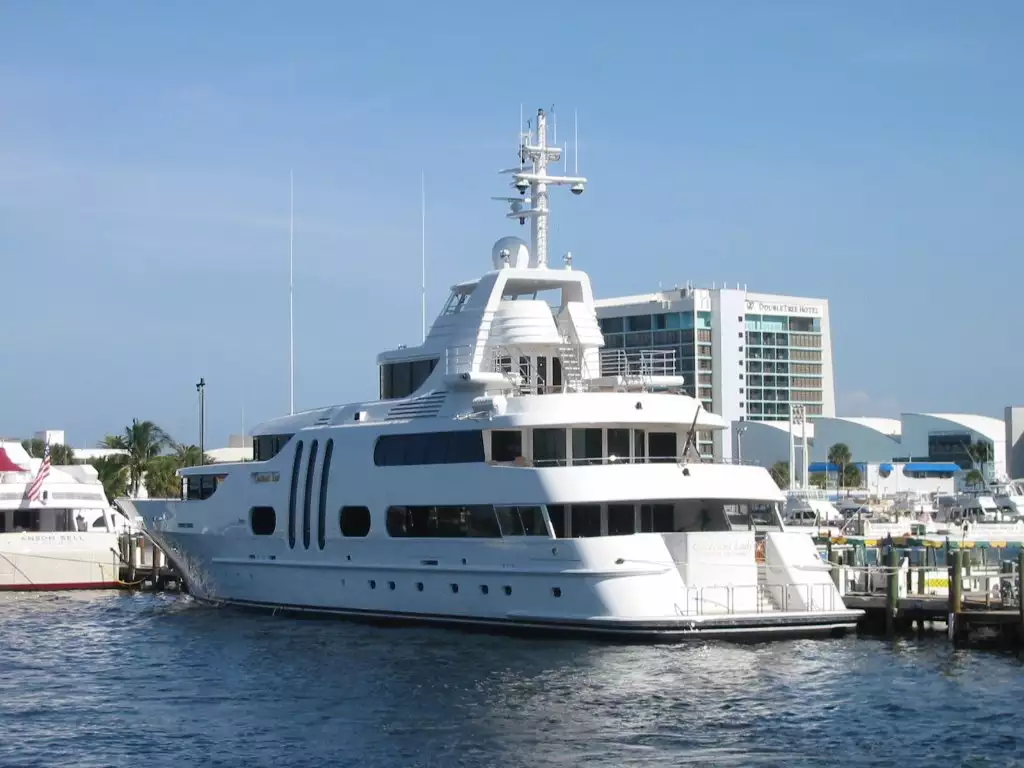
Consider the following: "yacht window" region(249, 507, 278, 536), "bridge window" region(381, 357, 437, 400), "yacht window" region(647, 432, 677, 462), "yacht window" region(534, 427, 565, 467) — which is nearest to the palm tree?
"bridge window" region(381, 357, 437, 400)

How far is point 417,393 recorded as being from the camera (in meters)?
30.6

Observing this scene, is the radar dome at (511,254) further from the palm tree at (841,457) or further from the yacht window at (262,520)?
the palm tree at (841,457)

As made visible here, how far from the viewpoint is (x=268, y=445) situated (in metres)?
33.8

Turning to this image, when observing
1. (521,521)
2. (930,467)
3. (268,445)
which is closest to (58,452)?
(268,445)

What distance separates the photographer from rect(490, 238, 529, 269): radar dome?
3134 centimetres

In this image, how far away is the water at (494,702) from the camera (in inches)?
723

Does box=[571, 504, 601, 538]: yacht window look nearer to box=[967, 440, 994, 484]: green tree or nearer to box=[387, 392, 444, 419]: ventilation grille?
box=[387, 392, 444, 419]: ventilation grille

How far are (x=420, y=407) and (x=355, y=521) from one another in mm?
2742

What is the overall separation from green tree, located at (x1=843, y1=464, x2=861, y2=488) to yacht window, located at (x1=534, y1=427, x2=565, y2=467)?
93643 mm

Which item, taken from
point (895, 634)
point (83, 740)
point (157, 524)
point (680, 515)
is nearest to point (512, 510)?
point (680, 515)

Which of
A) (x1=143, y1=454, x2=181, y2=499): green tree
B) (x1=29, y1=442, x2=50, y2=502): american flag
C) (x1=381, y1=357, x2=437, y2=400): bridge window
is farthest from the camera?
(x1=143, y1=454, x2=181, y2=499): green tree

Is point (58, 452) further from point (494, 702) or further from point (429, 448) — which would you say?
point (494, 702)

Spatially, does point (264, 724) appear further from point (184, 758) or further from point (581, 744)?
point (581, 744)

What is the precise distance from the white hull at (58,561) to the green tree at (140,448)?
28.3 meters
